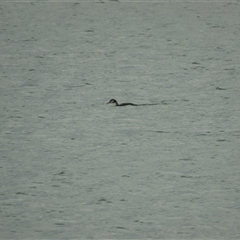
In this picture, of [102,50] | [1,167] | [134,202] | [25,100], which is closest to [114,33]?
[102,50]

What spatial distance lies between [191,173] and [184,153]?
0.27m

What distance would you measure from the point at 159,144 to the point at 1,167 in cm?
83

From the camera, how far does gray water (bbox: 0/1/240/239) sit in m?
3.16

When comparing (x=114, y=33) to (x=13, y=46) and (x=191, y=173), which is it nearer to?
(x=13, y=46)

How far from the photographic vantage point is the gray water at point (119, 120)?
3.16 meters

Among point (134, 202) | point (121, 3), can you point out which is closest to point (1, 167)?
point (134, 202)

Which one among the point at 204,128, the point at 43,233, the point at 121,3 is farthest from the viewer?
the point at 121,3

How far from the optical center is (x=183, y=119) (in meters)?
4.34

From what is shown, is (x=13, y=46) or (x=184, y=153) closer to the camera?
(x=184, y=153)

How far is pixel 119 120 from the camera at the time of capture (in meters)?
4.36

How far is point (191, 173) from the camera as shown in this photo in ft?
11.8

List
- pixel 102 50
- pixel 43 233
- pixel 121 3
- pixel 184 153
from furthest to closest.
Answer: pixel 121 3
pixel 102 50
pixel 184 153
pixel 43 233

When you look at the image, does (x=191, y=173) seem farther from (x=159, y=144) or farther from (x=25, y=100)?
(x=25, y=100)

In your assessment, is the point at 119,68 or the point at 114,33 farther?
the point at 114,33
